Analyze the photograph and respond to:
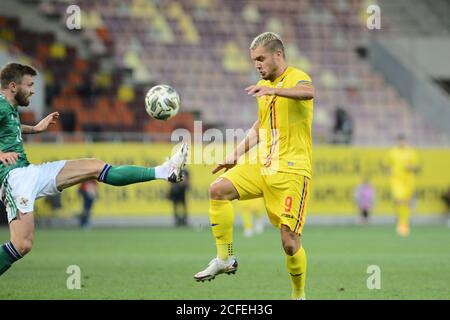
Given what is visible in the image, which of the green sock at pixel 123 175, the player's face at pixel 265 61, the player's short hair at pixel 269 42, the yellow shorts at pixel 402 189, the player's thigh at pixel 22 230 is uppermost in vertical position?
the player's short hair at pixel 269 42

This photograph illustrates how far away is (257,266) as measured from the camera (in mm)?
13109

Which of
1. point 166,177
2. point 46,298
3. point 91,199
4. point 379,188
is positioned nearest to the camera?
point 166,177

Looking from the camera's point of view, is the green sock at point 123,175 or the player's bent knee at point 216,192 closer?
the green sock at point 123,175

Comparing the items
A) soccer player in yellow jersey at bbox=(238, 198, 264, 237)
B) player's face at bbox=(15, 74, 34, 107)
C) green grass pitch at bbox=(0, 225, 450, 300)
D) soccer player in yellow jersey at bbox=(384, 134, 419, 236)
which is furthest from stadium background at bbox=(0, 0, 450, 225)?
player's face at bbox=(15, 74, 34, 107)

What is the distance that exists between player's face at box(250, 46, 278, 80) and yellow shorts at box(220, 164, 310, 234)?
0.86 meters

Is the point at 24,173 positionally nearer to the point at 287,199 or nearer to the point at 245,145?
the point at 245,145

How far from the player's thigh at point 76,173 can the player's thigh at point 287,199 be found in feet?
4.99

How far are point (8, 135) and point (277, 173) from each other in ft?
7.84

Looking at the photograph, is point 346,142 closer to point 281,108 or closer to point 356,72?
point 356,72

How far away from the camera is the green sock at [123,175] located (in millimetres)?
8297

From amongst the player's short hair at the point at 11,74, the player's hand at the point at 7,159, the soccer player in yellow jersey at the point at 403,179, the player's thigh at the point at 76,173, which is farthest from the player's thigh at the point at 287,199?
the soccer player in yellow jersey at the point at 403,179

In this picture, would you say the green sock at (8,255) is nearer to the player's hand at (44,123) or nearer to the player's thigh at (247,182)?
the player's hand at (44,123)

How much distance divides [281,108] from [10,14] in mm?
21759

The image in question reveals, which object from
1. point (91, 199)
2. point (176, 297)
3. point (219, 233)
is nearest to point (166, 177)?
point (219, 233)
